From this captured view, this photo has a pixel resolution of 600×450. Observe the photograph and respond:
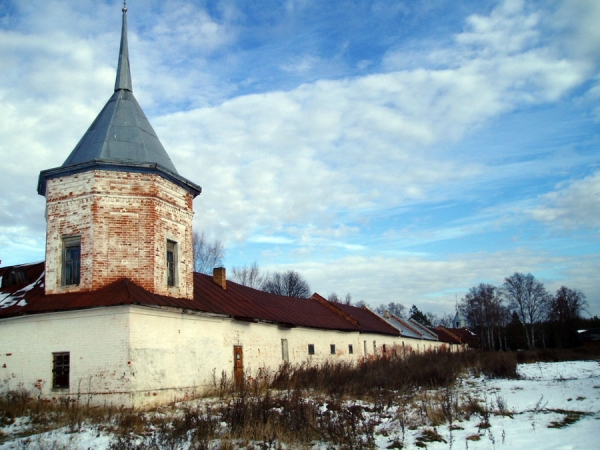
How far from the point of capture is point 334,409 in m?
11.8

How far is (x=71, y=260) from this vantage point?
15594 millimetres

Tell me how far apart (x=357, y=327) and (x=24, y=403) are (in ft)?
72.2

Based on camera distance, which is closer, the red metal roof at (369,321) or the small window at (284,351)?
the small window at (284,351)

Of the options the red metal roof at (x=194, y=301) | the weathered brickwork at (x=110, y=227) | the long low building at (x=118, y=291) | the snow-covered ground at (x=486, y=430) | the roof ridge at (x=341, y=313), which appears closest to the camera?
the snow-covered ground at (x=486, y=430)

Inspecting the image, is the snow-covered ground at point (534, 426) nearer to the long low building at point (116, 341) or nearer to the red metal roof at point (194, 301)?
the long low building at point (116, 341)

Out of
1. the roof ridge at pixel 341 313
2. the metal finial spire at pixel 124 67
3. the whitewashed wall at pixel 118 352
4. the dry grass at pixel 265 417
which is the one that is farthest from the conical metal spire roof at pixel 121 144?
the roof ridge at pixel 341 313

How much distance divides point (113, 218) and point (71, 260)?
1781 millimetres

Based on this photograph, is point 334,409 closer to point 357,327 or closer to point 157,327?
point 157,327

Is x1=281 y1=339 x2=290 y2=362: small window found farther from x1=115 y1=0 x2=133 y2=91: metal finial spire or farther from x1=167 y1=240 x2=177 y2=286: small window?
x1=115 y1=0 x2=133 y2=91: metal finial spire

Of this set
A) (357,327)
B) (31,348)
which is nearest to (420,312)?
(357,327)

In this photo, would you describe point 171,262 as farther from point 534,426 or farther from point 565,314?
point 565,314

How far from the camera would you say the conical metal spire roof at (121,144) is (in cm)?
1592

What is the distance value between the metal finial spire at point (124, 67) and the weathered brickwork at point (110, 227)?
15.1ft

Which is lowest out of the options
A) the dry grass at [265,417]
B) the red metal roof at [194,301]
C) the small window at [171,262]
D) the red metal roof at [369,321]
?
the dry grass at [265,417]
